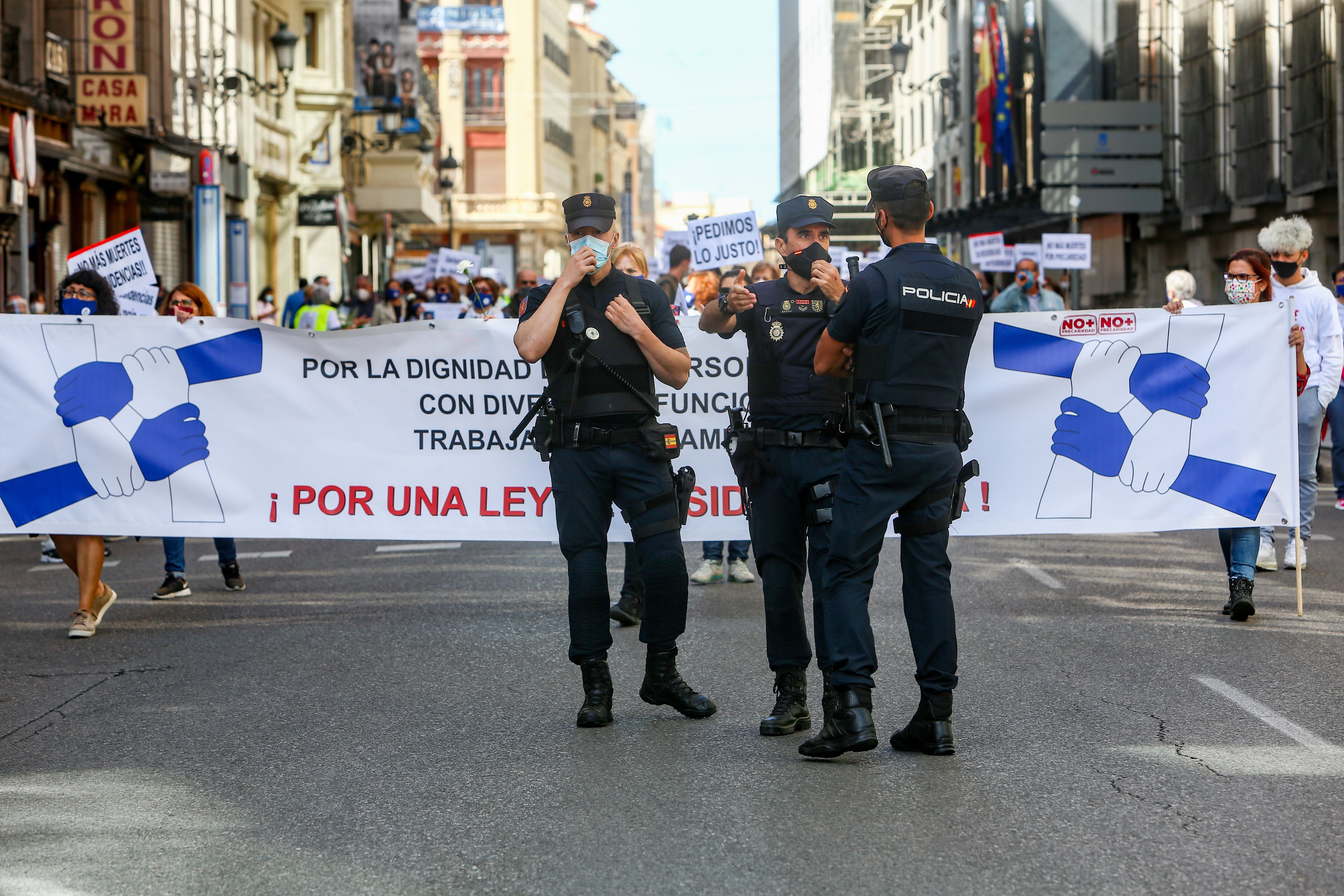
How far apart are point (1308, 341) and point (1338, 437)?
10.6ft

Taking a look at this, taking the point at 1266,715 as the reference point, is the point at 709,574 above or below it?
above

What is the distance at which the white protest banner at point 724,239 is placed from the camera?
57.6 ft

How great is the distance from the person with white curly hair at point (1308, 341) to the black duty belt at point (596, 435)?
526 centimetres

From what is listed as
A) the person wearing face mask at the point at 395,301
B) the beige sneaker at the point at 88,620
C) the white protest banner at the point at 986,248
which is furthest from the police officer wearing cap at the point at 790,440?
the white protest banner at the point at 986,248

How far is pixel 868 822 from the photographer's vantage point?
5152mm

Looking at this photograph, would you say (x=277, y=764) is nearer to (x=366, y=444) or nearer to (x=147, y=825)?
(x=147, y=825)

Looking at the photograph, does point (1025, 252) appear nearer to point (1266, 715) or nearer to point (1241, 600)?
point (1241, 600)

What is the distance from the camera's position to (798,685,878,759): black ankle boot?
589cm

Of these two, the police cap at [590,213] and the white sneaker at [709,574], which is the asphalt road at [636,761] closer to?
the white sneaker at [709,574]

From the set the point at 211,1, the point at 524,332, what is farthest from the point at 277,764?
the point at 211,1

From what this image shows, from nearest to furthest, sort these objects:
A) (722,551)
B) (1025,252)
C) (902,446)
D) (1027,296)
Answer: (902,446)
(722,551)
(1027,296)
(1025,252)

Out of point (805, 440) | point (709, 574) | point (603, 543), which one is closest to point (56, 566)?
point (709, 574)

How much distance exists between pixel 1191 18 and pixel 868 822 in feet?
117

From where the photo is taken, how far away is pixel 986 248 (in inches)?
1129
